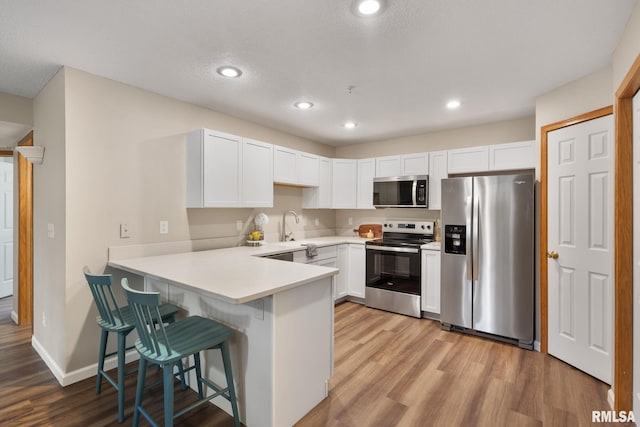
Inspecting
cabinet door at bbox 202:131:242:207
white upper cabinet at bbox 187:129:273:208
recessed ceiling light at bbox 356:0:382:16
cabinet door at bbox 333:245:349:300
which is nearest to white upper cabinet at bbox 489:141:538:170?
cabinet door at bbox 333:245:349:300

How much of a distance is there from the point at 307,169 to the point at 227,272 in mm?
2433

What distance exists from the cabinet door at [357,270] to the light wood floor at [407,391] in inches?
45.3

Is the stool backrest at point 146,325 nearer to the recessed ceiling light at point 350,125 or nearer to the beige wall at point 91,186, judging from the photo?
the beige wall at point 91,186

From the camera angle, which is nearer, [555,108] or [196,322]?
[196,322]

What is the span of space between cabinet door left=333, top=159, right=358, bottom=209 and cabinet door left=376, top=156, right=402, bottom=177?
0.37 m

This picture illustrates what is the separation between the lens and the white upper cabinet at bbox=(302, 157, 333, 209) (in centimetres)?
459

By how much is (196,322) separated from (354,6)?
205 cm

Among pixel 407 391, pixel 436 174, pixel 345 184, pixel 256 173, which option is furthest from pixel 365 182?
pixel 407 391

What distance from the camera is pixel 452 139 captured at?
4230mm

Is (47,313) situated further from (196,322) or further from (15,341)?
(196,322)

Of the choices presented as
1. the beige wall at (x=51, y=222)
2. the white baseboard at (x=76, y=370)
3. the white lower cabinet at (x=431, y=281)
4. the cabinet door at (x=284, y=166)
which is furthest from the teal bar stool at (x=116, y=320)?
the white lower cabinet at (x=431, y=281)

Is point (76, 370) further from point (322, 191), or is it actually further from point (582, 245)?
point (582, 245)

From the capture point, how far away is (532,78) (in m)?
Answer: 2.61

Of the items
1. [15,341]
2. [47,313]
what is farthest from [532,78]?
[15,341]
